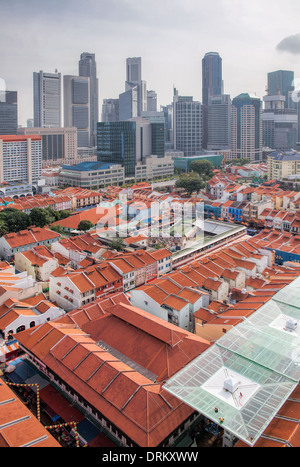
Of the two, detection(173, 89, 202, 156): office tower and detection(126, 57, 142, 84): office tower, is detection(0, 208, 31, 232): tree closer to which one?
detection(173, 89, 202, 156): office tower

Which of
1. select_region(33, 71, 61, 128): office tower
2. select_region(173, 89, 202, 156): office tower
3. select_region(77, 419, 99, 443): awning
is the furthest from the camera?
select_region(33, 71, 61, 128): office tower

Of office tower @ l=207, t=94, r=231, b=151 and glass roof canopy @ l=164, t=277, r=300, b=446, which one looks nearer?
glass roof canopy @ l=164, t=277, r=300, b=446

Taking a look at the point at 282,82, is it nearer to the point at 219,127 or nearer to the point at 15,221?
the point at 219,127

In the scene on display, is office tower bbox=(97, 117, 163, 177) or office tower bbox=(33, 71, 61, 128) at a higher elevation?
office tower bbox=(33, 71, 61, 128)

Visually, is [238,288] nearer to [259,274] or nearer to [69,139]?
[259,274]

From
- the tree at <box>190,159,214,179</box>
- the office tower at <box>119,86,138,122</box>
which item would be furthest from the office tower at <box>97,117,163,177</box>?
the office tower at <box>119,86,138,122</box>

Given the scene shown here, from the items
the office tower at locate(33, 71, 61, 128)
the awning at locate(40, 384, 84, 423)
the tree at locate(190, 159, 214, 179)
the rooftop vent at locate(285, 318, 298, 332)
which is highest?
the office tower at locate(33, 71, 61, 128)

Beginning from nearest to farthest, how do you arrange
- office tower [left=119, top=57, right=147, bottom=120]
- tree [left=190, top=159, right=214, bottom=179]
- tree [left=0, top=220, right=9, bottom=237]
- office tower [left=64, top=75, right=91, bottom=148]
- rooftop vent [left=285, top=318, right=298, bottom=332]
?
rooftop vent [left=285, top=318, right=298, bottom=332] < tree [left=0, top=220, right=9, bottom=237] < tree [left=190, top=159, right=214, bottom=179] < office tower [left=64, top=75, right=91, bottom=148] < office tower [left=119, top=57, right=147, bottom=120]

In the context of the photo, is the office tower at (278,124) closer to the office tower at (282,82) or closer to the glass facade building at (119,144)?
the office tower at (282,82)
